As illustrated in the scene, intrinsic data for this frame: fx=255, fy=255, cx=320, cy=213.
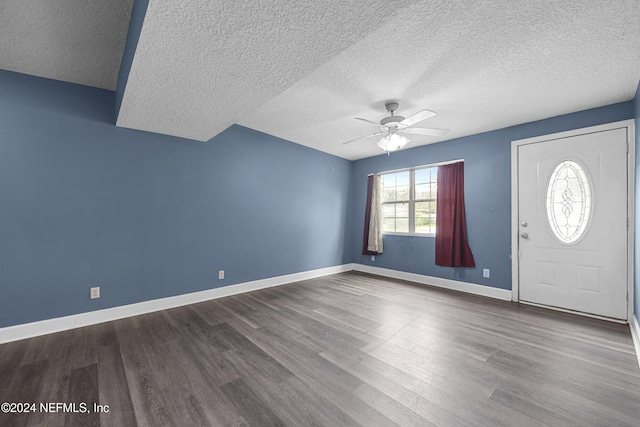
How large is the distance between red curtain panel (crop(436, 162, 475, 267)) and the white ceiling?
1.19 meters

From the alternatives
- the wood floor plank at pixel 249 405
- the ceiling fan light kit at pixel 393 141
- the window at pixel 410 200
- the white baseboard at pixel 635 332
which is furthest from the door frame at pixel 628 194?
the wood floor plank at pixel 249 405

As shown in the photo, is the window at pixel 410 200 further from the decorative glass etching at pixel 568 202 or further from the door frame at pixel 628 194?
the decorative glass etching at pixel 568 202

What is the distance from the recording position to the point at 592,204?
9.71 ft

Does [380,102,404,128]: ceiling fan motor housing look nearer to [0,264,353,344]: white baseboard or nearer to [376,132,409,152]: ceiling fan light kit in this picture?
[376,132,409,152]: ceiling fan light kit

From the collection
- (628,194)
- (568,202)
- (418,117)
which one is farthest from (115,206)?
(628,194)

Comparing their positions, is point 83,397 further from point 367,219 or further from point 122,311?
point 367,219

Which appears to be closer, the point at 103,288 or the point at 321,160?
the point at 103,288

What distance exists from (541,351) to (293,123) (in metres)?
3.63

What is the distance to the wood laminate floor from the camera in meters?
1.47

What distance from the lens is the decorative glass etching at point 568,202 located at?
3020 millimetres

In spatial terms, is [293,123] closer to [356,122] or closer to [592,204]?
[356,122]

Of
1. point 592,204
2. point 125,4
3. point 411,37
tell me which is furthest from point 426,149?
point 125,4

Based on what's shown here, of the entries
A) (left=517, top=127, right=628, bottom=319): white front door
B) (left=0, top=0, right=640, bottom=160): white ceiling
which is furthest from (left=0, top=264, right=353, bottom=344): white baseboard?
(left=517, top=127, right=628, bottom=319): white front door

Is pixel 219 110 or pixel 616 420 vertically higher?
pixel 219 110
